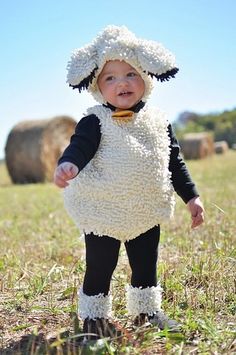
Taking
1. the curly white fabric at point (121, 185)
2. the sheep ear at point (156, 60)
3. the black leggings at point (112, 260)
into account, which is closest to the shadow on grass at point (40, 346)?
the black leggings at point (112, 260)

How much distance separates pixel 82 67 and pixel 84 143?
1.08ft

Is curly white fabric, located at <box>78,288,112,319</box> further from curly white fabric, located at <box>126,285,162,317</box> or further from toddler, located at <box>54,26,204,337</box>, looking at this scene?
curly white fabric, located at <box>126,285,162,317</box>

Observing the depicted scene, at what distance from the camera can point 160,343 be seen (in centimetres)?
219

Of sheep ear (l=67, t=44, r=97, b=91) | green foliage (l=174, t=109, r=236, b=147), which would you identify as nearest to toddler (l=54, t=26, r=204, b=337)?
sheep ear (l=67, t=44, r=97, b=91)

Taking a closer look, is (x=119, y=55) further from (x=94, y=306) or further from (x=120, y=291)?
(x=120, y=291)

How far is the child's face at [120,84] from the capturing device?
2.36 metres

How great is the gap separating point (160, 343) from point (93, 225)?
50cm

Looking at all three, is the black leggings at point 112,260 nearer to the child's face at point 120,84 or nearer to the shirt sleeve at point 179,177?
the shirt sleeve at point 179,177

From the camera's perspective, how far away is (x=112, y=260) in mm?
2377

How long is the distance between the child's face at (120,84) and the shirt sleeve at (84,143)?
111mm

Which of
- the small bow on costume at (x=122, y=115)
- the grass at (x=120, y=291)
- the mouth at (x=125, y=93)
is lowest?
the grass at (x=120, y=291)

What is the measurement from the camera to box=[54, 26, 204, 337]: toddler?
90.3 inches

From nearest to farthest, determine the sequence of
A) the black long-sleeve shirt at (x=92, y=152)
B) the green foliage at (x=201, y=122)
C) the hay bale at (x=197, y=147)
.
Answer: the black long-sleeve shirt at (x=92, y=152), the hay bale at (x=197, y=147), the green foliage at (x=201, y=122)

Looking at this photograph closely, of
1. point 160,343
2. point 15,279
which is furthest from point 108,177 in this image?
point 15,279
